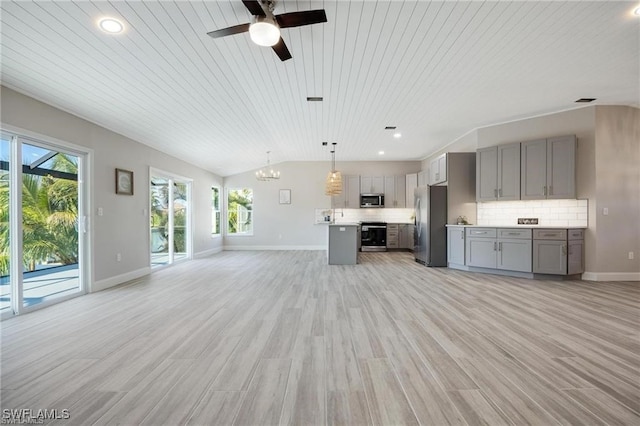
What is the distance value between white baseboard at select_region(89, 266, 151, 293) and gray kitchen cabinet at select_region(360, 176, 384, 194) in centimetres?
628

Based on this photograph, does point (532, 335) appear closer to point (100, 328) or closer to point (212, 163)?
point (100, 328)

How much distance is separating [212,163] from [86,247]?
4.08 meters

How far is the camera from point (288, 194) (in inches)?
362

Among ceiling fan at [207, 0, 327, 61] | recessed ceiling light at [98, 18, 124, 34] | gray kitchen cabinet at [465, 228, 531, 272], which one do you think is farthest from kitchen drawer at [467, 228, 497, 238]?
recessed ceiling light at [98, 18, 124, 34]

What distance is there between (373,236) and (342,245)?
8.44ft

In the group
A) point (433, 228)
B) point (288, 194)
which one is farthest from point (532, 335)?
point (288, 194)

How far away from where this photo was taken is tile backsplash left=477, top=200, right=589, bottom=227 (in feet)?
15.8

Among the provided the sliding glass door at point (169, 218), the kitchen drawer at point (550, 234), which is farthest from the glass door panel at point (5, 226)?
the kitchen drawer at point (550, 234)

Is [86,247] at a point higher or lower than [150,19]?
lower

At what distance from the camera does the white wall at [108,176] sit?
324 centimetres

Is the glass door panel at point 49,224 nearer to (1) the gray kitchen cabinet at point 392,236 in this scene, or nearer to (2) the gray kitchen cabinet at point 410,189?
(1) the gray kitchen cabinet at point 392,236

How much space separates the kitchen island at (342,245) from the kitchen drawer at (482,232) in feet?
7.69

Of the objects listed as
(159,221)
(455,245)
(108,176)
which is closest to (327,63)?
(108,176)

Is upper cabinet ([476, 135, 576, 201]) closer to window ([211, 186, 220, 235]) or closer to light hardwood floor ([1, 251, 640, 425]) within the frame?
light hardwood floor ([1, 251, 640, 425])
